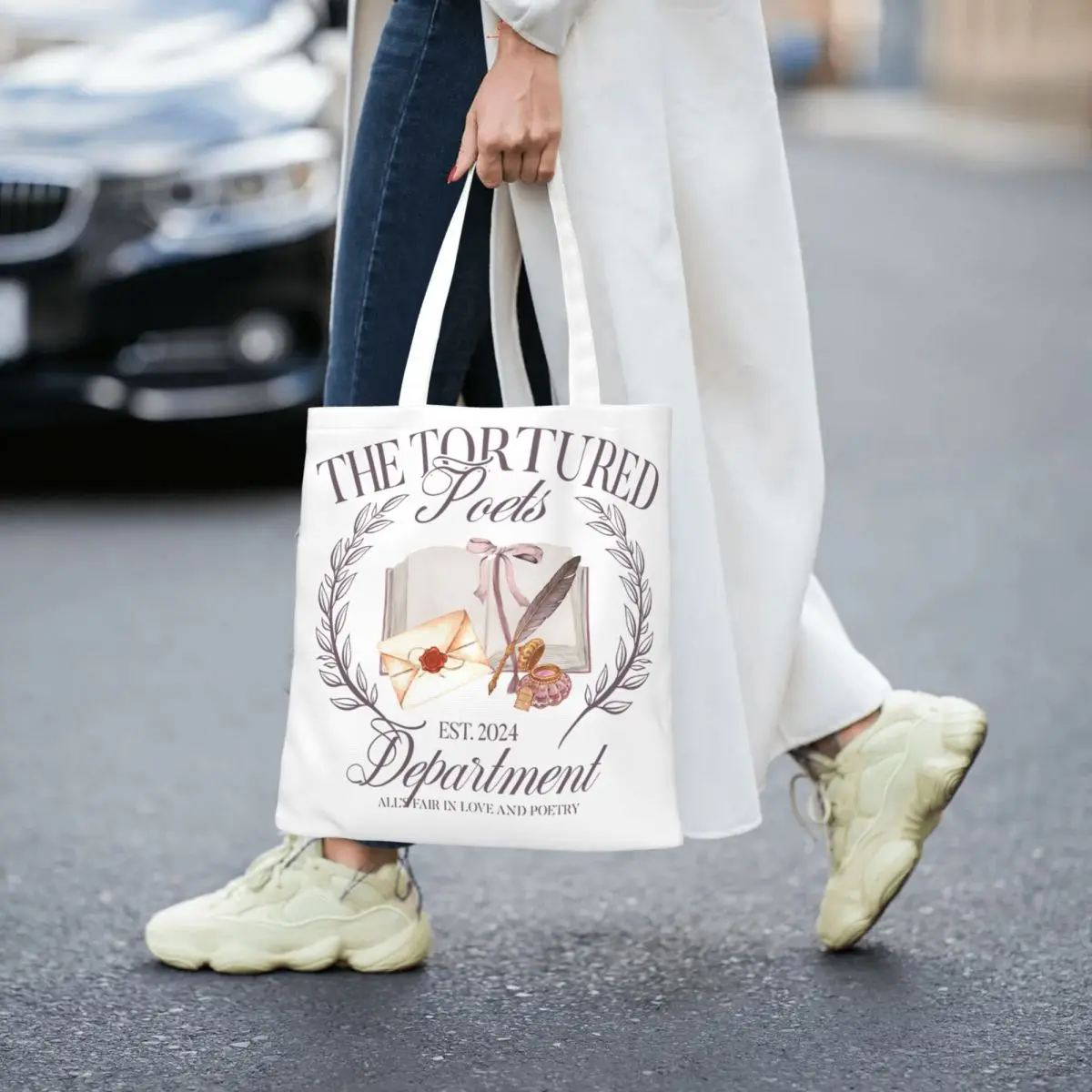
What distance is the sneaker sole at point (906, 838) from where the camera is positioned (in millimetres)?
2604

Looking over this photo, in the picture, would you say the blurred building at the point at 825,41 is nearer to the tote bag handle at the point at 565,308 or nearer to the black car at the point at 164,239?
the black car at the point at 164,239

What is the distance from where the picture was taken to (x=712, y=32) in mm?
2525

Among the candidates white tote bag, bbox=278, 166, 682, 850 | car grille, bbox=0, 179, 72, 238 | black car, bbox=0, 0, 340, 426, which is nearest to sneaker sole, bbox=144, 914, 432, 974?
white tote bag, bbox=278, 166, 682, 850

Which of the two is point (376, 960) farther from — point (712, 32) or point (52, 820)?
point (712, 32)

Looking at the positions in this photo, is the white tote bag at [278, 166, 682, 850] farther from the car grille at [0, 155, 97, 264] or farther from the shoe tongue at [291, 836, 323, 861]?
the car grille at [0, 155, 97, 264]

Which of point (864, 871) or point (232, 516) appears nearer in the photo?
point (864, 871)

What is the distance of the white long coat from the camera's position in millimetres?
2445

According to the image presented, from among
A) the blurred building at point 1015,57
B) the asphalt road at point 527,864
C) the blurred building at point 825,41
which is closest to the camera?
the asphalt road at point 527,864

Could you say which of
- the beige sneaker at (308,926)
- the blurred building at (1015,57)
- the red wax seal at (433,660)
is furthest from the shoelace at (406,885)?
the blurred building at (1015,57)

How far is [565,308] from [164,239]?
11.9 feet

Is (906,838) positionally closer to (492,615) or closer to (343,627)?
(492,615)

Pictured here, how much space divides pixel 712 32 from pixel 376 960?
116 centimetres

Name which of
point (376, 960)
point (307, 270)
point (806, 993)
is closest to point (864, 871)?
point (806, 993)

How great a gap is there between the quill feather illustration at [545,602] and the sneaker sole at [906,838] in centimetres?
60
